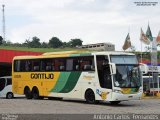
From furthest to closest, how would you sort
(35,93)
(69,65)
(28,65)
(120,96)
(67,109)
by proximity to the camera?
(28,65), (35,93), (69,65), (120,96), (67,109)

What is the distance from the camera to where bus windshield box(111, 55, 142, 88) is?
25.1 meters

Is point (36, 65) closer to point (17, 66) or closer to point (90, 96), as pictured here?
point (17, 66)

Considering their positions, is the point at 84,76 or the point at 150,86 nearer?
the point at 84,76

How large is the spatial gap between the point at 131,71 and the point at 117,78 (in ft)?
3.59

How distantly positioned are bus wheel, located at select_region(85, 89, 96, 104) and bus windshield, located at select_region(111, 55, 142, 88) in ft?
6.49

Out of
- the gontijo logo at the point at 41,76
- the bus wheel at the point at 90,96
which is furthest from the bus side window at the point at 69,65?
the bus wheel at the point at 90,96

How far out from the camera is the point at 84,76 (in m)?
26.7

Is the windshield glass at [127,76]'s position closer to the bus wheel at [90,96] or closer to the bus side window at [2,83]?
the bus wheel at [90,96]

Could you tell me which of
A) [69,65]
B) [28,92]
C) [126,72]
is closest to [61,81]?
[69,65]

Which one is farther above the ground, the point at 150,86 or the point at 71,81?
the point at 71,81

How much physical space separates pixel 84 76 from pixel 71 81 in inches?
51.2

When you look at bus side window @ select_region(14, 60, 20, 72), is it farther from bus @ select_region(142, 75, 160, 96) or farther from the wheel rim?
bus @ select_region(142, 75, 160, 96)

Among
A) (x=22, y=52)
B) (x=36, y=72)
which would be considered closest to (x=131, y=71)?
(x=36, y=72)

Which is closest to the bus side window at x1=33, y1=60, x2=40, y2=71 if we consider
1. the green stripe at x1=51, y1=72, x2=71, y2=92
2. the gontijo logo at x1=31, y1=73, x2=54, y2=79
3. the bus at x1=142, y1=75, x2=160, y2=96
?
the gontijo logo at x1=31, y1=73, x2=54, y2=79
